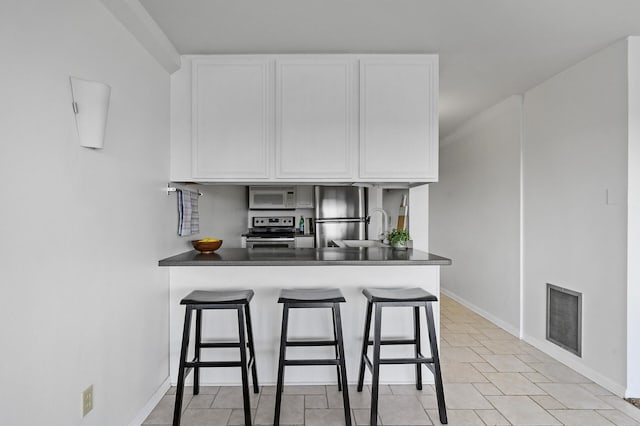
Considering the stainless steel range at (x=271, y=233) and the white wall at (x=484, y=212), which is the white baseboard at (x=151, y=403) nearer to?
the stainless steel range at (x=271, y=233)

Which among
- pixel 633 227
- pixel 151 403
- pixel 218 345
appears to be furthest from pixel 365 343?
pixel 633 227

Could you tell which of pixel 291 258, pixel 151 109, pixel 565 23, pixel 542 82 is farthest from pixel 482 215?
pixel 151 109

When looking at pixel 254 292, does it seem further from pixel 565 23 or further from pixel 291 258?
pixel 565 23

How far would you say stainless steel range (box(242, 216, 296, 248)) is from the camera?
486 cm

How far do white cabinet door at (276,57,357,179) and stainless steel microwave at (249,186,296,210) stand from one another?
7.22ft

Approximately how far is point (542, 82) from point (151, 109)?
3.38 m

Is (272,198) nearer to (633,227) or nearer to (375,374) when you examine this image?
(375,374)

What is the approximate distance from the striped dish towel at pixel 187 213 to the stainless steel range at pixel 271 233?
1.63 m

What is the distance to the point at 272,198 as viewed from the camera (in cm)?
516

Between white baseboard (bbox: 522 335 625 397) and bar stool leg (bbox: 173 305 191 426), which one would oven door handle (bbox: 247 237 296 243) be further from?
white baseboard (bbox: 522 335 625 397)

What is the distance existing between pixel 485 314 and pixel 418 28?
3.50 metres

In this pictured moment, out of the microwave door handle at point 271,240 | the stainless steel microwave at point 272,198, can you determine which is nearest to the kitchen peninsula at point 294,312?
the microwave door handle at point 271,240

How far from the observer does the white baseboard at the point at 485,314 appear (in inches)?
157

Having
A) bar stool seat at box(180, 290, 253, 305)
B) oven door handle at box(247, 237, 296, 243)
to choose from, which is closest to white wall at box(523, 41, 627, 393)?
bar stool seat at box(180, 290, 253, 305)
